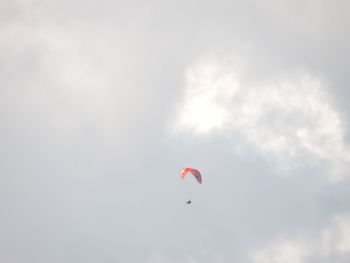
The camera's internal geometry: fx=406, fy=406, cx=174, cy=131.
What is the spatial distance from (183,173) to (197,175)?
12.8 ft

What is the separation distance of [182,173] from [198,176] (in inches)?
174

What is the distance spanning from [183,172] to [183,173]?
55 centimetres

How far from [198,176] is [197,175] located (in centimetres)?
41

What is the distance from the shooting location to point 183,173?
110m

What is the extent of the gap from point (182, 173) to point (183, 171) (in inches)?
38.5

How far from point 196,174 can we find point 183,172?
11.8 feet

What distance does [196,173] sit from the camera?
364 ft

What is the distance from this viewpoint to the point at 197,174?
11062 cm

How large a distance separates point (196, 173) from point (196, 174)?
394 mm

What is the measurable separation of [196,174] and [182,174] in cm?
401

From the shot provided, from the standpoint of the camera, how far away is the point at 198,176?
361 ft

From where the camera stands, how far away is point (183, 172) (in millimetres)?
110250

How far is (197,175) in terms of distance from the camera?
362ft

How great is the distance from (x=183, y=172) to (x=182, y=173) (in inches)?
17.6
